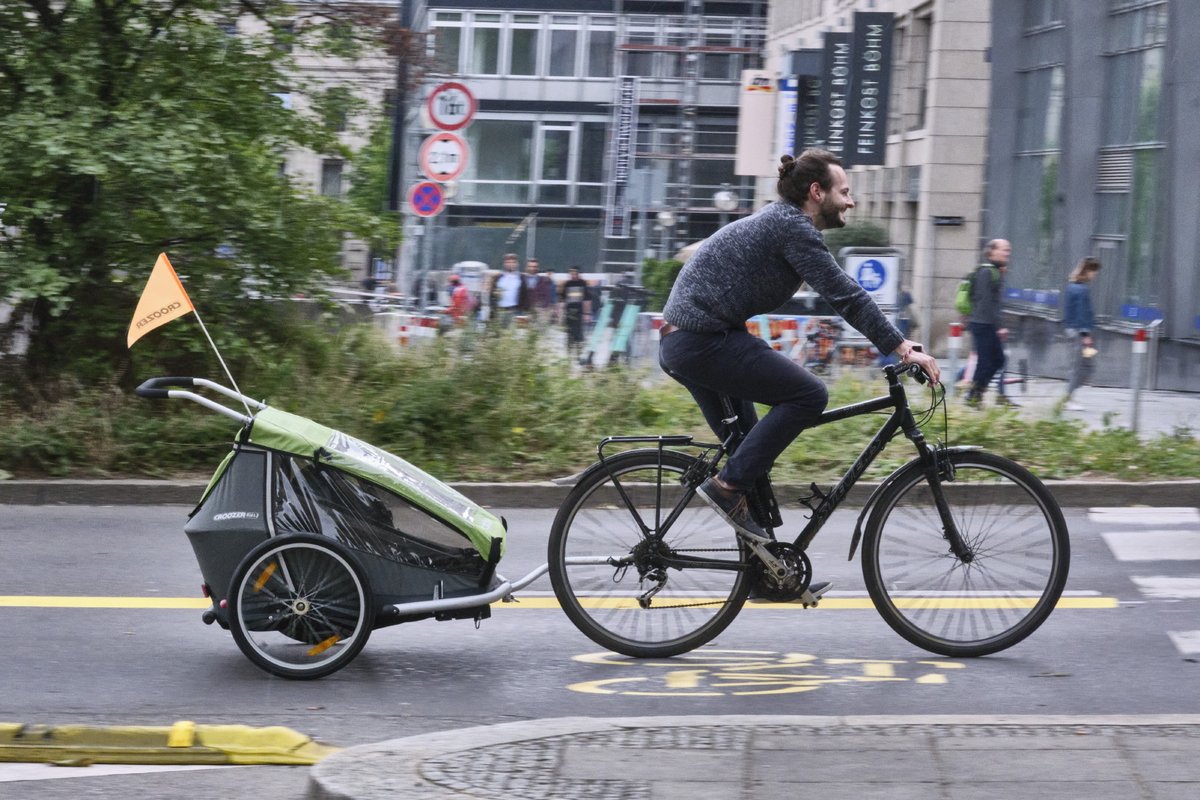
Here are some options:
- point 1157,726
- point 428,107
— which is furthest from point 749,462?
point 428,107

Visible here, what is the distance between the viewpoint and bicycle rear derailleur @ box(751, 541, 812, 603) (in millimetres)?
5855

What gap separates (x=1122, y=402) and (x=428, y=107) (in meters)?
7.70

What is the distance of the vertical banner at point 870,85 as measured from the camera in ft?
68.1

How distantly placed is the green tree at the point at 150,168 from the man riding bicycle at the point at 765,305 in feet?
20.6

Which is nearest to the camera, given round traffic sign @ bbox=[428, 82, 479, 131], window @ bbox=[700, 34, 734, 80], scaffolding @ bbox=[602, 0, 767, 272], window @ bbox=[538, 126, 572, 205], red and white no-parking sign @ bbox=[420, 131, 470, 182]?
round traffic sign @ bbox=[428, 82, 479, 131]

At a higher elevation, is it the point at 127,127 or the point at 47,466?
the point at 127,127

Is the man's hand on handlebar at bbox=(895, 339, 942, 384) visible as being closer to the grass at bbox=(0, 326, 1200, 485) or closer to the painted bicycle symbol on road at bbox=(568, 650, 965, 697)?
the painted bicycle symbol on road at bbox=(568, 650, 965, 697)

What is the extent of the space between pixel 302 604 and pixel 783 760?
2.09m

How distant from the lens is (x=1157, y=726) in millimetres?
4656

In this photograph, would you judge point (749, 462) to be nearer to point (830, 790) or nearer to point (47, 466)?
point (830, 790)

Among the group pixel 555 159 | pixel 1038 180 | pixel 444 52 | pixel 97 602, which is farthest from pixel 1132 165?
pixel 555 159

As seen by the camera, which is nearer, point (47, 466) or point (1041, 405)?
point (47, 466)

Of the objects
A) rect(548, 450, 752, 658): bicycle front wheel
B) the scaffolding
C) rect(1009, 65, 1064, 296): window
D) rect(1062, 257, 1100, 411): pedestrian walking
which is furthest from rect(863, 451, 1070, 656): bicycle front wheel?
the scaffolding

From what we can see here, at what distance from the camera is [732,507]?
19.2 feet
